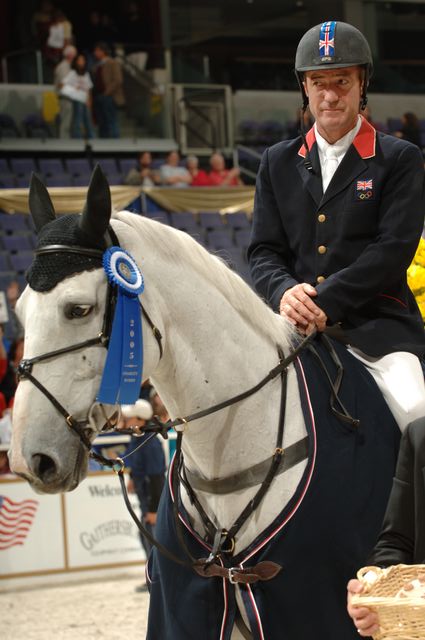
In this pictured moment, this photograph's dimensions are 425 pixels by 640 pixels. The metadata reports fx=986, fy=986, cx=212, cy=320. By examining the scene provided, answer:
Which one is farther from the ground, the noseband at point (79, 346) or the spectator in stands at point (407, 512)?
the noseband at point (79, 346)

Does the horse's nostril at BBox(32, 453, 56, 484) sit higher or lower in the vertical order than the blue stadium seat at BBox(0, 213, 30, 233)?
higher

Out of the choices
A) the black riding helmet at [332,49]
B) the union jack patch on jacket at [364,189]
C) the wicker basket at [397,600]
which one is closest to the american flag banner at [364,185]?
the union jack patch on jacket at [364,189]

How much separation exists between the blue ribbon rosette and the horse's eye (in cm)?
8

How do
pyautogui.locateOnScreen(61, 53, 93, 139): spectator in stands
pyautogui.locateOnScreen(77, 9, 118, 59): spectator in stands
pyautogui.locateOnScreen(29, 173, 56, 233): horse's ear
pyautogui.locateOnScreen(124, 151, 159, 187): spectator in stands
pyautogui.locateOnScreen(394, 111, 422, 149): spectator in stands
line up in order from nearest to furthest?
pyautogui.locateOnScreen(29, 173, 56, 233): horse's ear, pyautogui.locateOnScreen(124, 151, 159, 187): spectator in stands, pyautogui.locateOnScreen(61, 53, 93, 139): spectator in stands, pyautogui.locateOnScreen(394, 111, 422, 149): spectator in stands, pyautogui.locateOnScreen(77, 9, 118, 59): spectator in stands

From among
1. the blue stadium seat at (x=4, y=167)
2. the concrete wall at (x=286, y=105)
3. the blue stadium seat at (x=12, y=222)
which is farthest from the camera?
the concrete wall at (x=286, y=105)

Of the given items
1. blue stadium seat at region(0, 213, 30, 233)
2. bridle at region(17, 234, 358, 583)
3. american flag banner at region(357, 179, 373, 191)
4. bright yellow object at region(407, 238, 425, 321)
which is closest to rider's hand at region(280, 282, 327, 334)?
bridle at region(17, 234, 358, 583)

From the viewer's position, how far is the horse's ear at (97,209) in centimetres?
257

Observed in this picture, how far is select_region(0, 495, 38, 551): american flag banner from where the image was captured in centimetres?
782

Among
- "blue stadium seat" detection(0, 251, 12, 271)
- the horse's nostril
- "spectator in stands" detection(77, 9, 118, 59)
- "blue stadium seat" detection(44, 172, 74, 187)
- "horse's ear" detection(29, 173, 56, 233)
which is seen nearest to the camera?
the horse's nostril

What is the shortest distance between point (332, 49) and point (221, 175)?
1134 cm

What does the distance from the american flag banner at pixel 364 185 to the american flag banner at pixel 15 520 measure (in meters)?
5.47

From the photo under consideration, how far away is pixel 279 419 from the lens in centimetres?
284

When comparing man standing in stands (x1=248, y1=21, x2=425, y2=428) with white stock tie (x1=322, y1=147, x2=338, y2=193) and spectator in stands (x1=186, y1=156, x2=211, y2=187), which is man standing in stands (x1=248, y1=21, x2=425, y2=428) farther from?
spectator in stands (x1=186, y1=156, x2=211, y2=187)

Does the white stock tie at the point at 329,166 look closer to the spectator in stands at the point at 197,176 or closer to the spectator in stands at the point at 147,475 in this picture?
the spectator in stands at the point at 147,475
